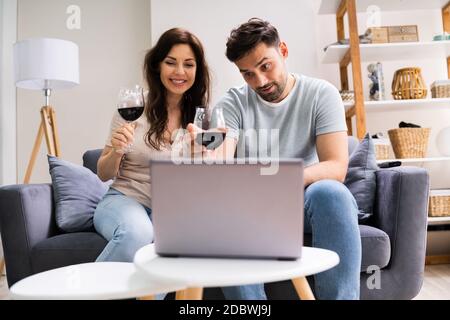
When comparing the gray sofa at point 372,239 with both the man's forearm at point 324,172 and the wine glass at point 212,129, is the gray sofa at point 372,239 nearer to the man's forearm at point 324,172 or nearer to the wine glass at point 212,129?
the man's forearm at point 324,172

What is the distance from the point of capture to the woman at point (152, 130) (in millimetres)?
1403

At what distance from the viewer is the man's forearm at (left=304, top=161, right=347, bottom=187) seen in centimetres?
132

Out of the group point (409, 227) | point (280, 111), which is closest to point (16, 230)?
point (280, 111)

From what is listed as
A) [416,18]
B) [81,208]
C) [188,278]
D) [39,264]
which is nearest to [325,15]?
[416,18]

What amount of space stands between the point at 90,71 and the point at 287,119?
201 centimetres

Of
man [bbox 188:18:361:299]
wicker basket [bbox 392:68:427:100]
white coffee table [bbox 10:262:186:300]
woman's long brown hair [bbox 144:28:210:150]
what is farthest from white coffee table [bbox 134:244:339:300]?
wicker basket [bbox 392:68:427:100]

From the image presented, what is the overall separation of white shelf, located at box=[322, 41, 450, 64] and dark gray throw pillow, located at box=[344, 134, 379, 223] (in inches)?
44.4

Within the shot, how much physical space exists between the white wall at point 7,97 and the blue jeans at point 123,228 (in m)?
1.82

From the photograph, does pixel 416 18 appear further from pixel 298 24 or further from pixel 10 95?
pixel 10 95

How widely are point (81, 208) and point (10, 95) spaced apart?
5.73 feet

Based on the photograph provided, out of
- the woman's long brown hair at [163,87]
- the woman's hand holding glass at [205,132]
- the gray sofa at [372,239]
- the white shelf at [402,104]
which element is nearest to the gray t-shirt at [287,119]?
the woman's long brown hair at [163,87]

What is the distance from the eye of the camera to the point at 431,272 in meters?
2.47

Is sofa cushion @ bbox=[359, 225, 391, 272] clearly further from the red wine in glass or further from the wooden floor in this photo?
the red wine in glass
